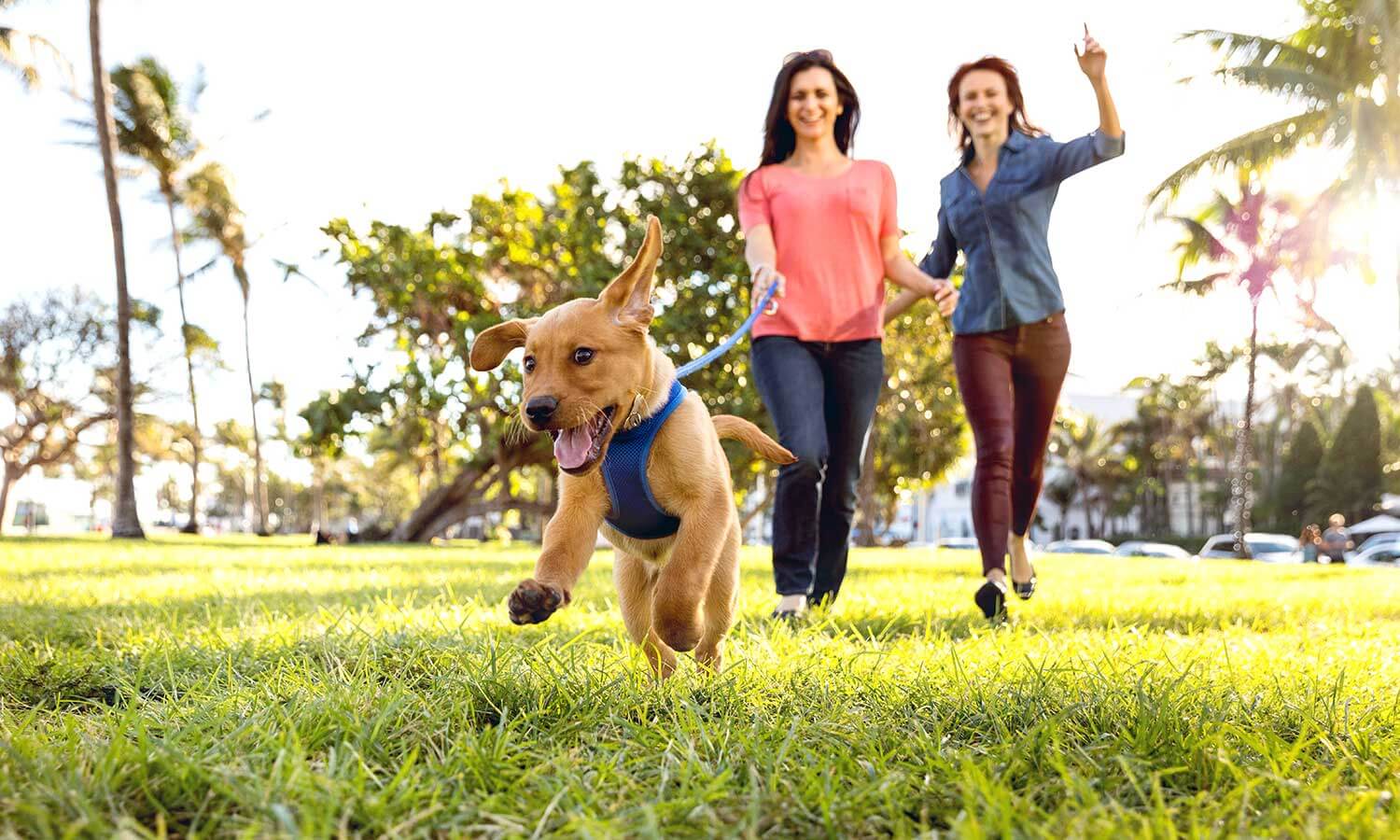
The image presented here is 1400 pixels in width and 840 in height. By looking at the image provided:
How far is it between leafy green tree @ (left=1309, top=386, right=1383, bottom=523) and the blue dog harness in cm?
4667

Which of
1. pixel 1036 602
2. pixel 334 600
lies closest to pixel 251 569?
pixel 334 600

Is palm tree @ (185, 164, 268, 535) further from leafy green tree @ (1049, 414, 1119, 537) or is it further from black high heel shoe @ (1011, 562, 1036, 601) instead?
leafy green tree @ (1049, 414, 1119, 537)

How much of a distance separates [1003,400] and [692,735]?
11.1 ft

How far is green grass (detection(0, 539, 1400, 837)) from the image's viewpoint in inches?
61.6

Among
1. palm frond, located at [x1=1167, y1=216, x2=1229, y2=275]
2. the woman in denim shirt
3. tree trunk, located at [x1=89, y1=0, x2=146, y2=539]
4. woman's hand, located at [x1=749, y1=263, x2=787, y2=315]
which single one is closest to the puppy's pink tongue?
woman's hand, located at [x1=749, y1=263, x2=787, y2=315]

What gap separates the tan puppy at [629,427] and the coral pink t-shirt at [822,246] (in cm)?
196

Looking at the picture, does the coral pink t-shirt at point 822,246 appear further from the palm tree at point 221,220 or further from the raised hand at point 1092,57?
the palm tree at point 221,220

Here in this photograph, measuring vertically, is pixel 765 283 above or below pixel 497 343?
above

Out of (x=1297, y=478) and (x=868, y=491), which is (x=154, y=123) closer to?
(x=868, y=491)

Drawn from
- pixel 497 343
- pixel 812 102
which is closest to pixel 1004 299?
pixel 812 102

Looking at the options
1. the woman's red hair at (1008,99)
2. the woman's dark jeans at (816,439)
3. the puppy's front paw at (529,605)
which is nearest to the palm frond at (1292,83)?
the woman's red hair at (1008,99)

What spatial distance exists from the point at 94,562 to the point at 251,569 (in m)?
1.71

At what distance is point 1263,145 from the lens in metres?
21.1

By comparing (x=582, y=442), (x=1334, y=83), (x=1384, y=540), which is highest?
(x=1334, y=83)
